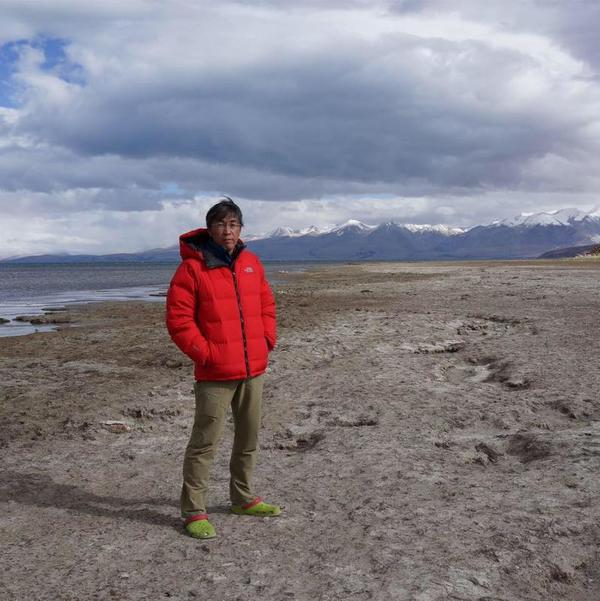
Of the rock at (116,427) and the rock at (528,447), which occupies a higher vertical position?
the rock at (528,447)

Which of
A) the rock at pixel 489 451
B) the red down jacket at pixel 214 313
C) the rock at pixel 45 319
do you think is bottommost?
the rock at pixel 489 451

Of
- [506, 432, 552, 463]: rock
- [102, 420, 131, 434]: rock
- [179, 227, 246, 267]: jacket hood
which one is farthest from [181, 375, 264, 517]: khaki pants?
[102, 420, 131, 434]: rock

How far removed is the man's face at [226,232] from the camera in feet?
15.9

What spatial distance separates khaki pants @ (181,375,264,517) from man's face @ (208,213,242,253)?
3.41 feet

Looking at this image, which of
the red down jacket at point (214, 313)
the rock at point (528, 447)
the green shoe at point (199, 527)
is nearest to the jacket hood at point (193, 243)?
Answer: the red down jacket at point (214, 313)

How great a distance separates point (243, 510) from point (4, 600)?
1820mm

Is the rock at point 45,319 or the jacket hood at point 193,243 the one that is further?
the rock at point 45,319

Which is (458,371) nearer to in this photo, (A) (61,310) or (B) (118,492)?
(B) (118,492)

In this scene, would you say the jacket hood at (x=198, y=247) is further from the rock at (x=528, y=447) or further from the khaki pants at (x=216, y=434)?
the rock at (x=528, y=447)

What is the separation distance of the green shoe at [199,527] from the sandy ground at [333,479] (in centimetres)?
8

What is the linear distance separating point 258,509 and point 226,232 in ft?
7.05

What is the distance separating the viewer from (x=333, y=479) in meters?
5.72

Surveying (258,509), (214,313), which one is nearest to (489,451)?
(258,509)

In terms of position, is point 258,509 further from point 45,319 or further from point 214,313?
point 45,319
